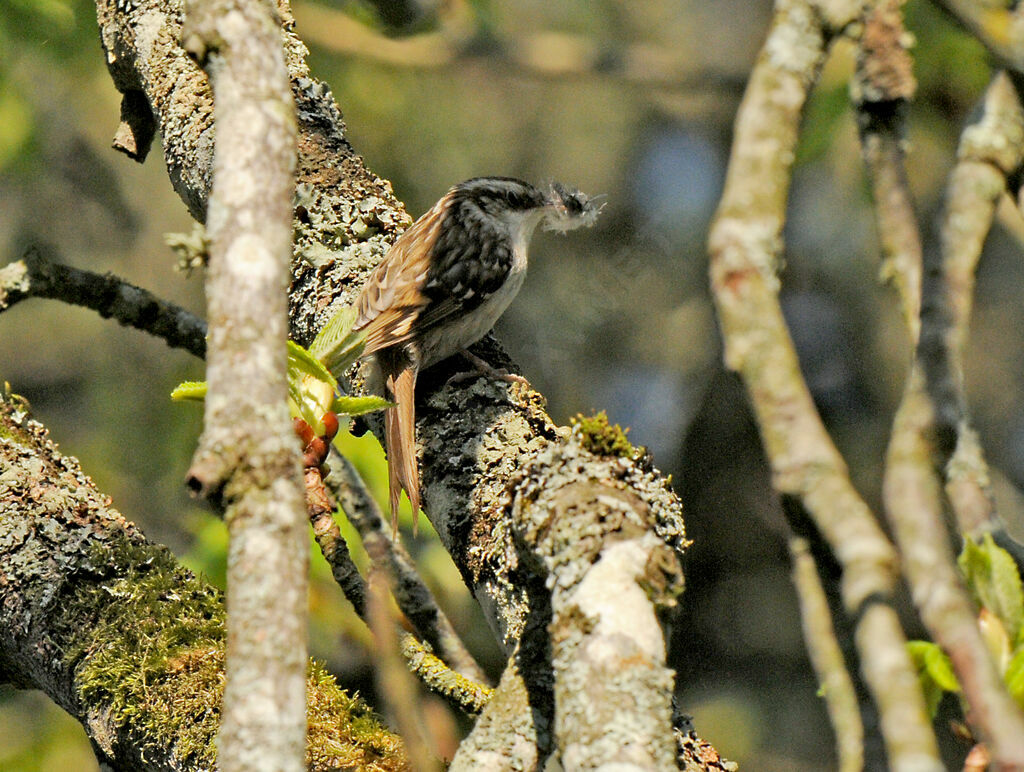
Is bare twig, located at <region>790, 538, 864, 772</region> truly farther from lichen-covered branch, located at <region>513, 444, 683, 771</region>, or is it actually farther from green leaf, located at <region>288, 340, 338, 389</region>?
green leaf, located at <region>288, 340, 338, 389</region>

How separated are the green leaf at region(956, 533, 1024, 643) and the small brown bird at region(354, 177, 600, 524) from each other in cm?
152

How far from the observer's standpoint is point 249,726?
42.1 inches

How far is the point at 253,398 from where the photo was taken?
115 centimetres

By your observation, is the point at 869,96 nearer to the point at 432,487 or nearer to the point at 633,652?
the point at 633,652

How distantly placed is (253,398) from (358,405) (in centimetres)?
106

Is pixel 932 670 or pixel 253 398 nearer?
pixel 253 398

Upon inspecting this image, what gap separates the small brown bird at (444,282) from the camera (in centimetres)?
294

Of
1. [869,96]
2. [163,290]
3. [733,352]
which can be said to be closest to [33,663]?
[733,352]

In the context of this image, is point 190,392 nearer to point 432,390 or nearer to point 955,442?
point 432,390

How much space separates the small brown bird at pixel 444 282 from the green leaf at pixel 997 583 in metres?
1.52

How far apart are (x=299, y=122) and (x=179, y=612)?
1448 mm

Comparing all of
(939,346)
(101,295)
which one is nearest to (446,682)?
(939,346)

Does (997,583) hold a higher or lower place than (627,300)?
lower

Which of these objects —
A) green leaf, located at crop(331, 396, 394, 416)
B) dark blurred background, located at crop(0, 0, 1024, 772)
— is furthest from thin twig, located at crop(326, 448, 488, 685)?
dark blurred background, located at crop(0, 0, 1024, 772)
